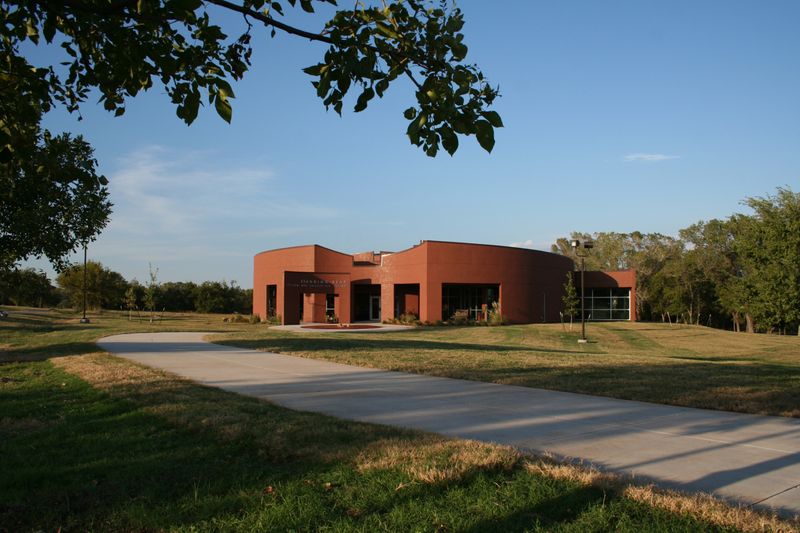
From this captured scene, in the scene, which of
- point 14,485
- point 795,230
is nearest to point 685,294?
point 795,230

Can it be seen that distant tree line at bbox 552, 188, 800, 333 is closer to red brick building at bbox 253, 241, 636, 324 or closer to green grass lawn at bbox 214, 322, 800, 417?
red brick building at bbox 253, 241, 636, 324

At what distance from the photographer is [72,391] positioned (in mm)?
9312

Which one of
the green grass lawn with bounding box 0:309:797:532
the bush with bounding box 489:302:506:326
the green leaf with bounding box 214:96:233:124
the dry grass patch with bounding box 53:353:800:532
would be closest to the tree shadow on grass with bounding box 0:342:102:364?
the dry grass patch with bounding box 53:353:800:532

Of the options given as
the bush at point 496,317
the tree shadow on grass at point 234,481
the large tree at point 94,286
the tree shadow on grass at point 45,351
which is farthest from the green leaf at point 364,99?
the large tree at point 94,286

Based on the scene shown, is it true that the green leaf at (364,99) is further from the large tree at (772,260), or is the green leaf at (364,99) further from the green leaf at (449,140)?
the large tree at (772,260)

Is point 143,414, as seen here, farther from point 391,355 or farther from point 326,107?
point 391,355

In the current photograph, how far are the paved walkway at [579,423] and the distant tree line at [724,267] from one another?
48.3m

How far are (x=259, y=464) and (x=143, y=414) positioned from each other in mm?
2755

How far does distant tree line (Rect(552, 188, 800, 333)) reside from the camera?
49.2 metres

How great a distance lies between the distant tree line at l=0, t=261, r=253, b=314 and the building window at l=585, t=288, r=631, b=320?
3893 cm

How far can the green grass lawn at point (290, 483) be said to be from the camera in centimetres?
390

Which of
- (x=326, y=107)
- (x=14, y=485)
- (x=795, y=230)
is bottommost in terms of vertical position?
(x=14, y=485)

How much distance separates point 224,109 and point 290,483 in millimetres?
2751

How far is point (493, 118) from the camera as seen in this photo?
382 centimetres
